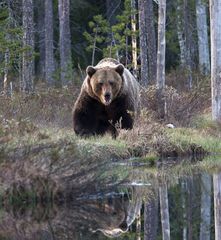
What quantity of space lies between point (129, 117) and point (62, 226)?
6330mm

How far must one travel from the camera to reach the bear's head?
15189 mm

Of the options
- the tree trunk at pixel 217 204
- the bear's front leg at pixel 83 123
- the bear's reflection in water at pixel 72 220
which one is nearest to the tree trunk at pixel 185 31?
the bear's front leg at pixel 83 123

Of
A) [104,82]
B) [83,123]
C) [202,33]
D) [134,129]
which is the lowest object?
[134,129]

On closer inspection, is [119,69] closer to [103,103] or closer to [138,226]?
[103,103]

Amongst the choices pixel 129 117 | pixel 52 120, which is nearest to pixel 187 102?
pixel 52 120

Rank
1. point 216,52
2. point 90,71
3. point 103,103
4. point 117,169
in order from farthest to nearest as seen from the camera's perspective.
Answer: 1. point 216,52
2. point 90,71
3. point 103,103
4. point 117,169

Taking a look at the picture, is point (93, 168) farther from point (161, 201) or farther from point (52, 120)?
point (52, 120)

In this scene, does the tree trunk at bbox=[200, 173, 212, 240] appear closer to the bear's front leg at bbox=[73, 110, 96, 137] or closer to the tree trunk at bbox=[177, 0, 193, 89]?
the bear's front leg at bbox=[73, 110, 96, 137]

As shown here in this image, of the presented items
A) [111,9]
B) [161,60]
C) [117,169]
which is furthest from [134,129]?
[111,9]

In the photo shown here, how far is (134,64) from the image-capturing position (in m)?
24.9

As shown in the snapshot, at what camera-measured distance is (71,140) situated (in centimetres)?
1225

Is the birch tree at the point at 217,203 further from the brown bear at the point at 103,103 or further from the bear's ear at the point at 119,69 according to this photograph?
the bear's ear at the point at 119,69

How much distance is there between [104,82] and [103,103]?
0.40 metres

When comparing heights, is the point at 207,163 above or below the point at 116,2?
below
